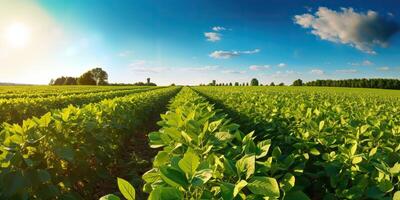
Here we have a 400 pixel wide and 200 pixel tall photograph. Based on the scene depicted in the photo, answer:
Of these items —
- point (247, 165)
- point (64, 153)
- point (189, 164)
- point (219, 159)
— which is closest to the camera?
point (189, 164)

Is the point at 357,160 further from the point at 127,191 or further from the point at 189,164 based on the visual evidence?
the point at 127,191

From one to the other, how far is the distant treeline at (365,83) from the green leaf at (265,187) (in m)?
→ 98.7

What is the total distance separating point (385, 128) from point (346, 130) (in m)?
0.40

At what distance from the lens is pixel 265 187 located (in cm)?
153

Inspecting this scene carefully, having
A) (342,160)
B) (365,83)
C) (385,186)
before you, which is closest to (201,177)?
(385,186)

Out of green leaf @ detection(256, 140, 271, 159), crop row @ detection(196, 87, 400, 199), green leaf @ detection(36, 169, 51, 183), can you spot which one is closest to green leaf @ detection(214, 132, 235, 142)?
crop row @ detection(196, 87, 400, 199)

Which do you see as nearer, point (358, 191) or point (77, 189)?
point (358, 191)

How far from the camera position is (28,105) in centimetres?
1536

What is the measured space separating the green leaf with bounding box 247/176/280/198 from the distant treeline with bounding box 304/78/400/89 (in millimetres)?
98671

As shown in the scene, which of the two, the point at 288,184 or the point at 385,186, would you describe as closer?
the point at 288,184

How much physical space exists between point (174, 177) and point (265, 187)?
0.40 meters

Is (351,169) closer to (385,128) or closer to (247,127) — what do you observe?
(385,128)

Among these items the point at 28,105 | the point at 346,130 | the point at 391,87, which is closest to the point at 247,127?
the point at 346,130

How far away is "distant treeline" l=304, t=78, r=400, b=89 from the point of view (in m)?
89.1
